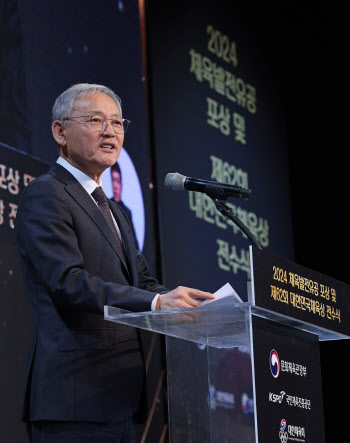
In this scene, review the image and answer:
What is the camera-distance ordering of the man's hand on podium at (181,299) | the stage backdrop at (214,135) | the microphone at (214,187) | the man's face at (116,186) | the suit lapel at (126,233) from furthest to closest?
the stage backdrop at (214,135), the man's face at (116,186), the suit lapel at (126,233), the microphone at (214,187), the man's hand on podium at (181,299)

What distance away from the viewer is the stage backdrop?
Answer: 178 inches

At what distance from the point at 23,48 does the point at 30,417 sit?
1.90 m

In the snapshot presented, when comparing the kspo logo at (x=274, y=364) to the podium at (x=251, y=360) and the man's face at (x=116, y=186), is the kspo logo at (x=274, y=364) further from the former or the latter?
the man's face at (x=116, y=186)

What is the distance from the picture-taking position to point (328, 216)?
5.98 m

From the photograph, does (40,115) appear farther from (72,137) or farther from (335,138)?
(335,138)

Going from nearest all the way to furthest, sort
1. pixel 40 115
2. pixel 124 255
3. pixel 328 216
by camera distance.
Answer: pixel 124 255, pixel 40 115, pixel 328 216

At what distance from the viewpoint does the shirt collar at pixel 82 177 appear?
2.35 meters

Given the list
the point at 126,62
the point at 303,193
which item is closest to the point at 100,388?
the point at 126,62

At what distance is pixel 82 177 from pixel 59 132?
19 cm

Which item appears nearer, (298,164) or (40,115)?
(40,115)

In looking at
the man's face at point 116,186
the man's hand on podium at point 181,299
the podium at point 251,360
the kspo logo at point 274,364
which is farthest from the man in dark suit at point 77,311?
the man's face at point 116,186

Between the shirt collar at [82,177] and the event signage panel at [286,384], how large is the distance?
75cm

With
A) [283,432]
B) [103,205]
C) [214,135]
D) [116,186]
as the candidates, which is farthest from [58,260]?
[214,135]

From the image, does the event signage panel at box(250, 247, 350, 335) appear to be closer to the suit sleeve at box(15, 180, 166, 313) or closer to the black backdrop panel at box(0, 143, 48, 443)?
the suit sleeve at box(15, 180, 166, 313)
